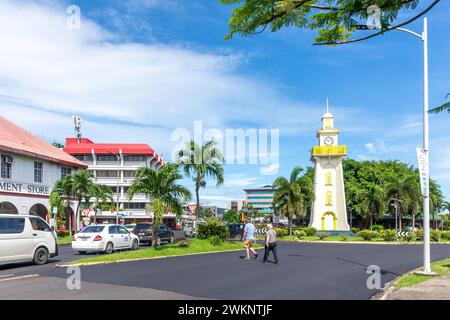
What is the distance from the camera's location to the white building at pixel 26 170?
31156mm

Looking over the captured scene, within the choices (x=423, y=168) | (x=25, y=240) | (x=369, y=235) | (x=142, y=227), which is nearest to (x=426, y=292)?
(x=423, y=168)

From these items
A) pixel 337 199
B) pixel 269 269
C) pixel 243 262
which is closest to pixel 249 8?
pixel 269 269

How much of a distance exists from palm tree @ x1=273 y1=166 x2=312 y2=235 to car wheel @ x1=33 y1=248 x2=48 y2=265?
30130 mm

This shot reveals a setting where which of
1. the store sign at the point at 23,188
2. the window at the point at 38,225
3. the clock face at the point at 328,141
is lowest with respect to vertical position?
the window at the point at 38,225

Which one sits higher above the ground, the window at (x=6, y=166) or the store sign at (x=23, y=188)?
the window at (x=6, y=166)

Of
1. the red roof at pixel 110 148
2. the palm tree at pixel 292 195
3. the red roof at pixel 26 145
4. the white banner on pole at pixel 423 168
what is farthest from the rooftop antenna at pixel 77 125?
the white banner on pole at pixel 423 168

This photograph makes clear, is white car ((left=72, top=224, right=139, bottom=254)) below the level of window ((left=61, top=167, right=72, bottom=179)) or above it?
below

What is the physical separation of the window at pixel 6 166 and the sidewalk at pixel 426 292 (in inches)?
1144

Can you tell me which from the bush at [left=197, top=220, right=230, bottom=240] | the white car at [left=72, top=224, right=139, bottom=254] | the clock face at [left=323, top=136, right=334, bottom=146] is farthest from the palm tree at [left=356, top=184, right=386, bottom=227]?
the white car at [left=72, top=224, right=139, bottom=254]

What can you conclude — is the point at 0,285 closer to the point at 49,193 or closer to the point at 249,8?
the point at 249,8

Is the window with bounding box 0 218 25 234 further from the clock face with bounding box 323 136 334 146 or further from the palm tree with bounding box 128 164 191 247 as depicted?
the clock face with bounding box 323 136 334 146

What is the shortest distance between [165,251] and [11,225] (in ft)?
23.7

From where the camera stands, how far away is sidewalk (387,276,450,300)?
9.37 meters

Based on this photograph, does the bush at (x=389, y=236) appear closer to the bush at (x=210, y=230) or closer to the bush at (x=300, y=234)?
the bush at (x=300, y=234)
